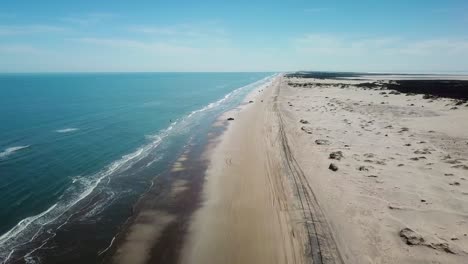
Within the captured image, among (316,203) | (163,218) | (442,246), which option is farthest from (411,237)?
(163,218)

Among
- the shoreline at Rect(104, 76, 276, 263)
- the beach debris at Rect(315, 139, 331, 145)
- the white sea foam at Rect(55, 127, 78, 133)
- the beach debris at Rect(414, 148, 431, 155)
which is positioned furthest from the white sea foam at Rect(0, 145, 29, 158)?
the beach debris at Rect(414, 148, 431, 155)

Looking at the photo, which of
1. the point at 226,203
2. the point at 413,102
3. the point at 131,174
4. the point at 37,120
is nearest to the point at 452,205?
the point at 226,203

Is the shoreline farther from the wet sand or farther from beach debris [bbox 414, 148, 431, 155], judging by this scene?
beach debris [bbox 414, 148, 431, 155]

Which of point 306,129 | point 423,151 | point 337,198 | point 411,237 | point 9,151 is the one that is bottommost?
point 9,151

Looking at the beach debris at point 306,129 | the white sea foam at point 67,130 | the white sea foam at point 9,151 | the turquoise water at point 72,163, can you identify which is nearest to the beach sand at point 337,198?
the beach debris at point 306,129

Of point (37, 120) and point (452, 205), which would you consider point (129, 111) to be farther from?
point (452, 205)

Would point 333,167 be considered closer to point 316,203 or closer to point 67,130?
point 316,203

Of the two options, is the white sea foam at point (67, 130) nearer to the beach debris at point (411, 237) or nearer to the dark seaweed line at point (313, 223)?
the dark seaweed line at point (313, 223)
